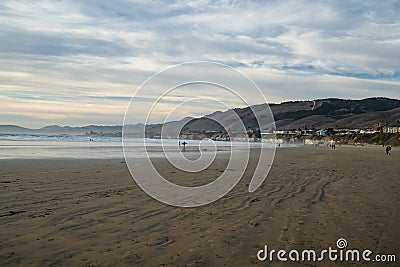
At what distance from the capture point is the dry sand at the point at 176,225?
16.7 feet

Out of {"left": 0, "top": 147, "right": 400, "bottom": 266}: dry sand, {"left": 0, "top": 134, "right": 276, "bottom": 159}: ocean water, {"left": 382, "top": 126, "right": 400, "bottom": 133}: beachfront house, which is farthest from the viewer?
{"left": 382, "top": 126, "right": 400, "bottom": 133}: beachfront house

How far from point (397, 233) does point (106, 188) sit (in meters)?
7.60

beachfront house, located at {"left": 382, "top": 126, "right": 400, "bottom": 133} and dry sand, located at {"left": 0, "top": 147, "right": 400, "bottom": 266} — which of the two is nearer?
dry sand, located at {"left": 0, "top": 147, "right": 400, "bottom": 266}

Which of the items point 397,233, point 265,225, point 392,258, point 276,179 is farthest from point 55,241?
point 276,179

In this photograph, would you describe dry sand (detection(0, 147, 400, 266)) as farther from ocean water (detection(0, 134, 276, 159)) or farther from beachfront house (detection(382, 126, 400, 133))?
beachfront house (detection(382, 126, 400, 133))

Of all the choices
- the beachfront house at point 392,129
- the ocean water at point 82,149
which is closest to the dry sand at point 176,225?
the ocean water at point 82,149

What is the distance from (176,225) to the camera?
674 cm

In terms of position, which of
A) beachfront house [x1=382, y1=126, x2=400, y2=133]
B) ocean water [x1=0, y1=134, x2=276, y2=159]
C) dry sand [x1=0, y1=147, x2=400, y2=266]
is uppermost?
beachfront house [x1=382, y1=126, x2=400, y2=133]

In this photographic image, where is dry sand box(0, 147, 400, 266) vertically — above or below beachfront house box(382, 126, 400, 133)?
below

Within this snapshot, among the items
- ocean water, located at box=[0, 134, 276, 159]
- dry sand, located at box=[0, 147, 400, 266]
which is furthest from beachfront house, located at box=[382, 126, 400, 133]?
dry sand, located at box=[0, 147, 400, 266]

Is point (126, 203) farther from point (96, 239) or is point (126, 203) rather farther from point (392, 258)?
point (392, 258)

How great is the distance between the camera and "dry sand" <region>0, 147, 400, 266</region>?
16.7 ft

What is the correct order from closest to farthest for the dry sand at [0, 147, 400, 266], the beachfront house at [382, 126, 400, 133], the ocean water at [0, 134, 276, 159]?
the dry sand at [0, 147, 400, 266] → the ocean water at [0, 134, 276, 159] → the beachfront house at [382, 126, 400, 133]

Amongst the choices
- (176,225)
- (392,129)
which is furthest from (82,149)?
(392,129)
